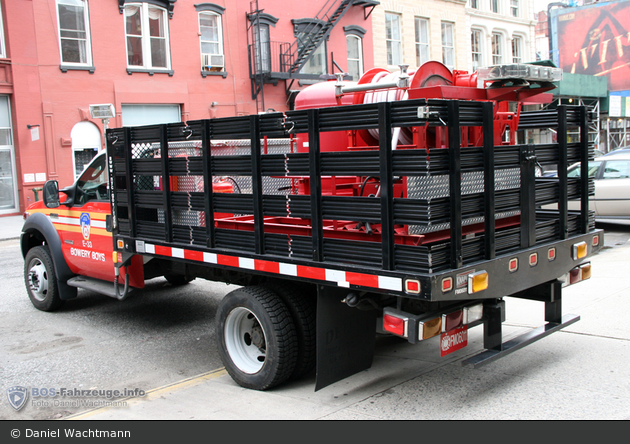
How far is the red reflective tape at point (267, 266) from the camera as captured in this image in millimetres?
4480

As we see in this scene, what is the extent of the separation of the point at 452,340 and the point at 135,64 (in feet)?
64.4

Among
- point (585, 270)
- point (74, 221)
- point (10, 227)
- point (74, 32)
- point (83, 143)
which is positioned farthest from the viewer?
point (83, 143)

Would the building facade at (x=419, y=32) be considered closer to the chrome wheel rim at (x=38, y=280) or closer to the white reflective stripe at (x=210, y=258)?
the chrome wheel rim at (x=38, y=280)

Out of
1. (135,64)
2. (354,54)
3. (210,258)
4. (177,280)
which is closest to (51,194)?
(177,280)

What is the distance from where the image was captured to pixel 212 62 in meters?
22.9

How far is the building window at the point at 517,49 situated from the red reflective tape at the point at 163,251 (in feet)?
109

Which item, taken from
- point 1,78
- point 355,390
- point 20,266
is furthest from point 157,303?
point 1,78

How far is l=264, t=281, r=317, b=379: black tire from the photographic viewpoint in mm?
4586

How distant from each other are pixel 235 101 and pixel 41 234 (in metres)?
16.8

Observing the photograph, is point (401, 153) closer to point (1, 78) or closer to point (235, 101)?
point (1, 78)

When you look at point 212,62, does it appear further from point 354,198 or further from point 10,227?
point 354,198

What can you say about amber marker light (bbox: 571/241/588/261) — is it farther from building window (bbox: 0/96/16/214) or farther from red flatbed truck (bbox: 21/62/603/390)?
building window (bbox: 0/96/16/214)

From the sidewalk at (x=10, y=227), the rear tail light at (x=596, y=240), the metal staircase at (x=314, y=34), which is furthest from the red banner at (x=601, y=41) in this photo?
the rear tail light at (x=596, y=240)

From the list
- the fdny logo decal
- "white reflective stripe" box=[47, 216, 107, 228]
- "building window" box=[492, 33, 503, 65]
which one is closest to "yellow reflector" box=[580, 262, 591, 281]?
"white reflective stripe" box=[47, 216, 107, 228]
